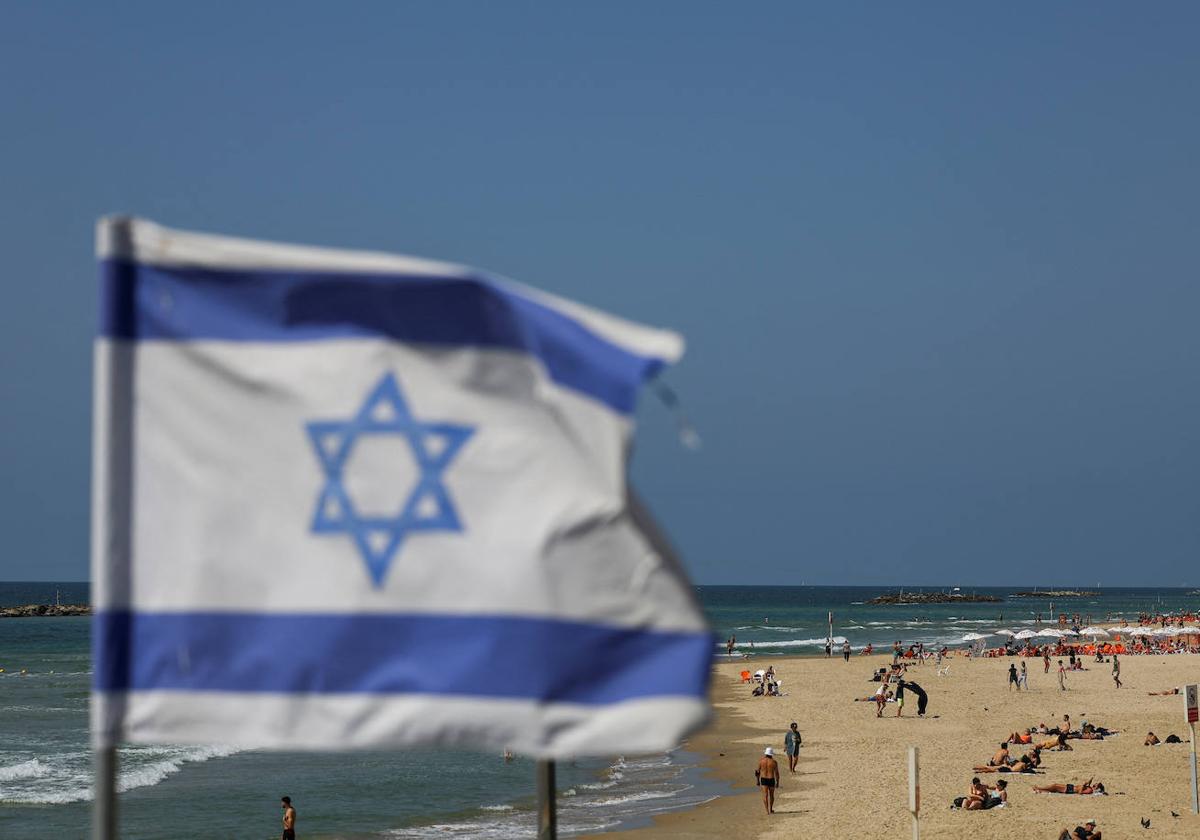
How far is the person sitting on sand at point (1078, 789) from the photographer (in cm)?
2483

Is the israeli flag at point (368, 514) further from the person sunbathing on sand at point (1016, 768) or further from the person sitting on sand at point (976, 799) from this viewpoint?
the person sunbathing on sand at point (1016, 768)

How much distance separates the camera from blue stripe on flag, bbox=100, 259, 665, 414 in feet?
14.5

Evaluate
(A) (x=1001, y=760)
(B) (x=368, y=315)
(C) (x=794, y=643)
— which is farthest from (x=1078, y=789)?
(C) (x=794, y=643)

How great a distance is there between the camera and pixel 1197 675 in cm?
5447

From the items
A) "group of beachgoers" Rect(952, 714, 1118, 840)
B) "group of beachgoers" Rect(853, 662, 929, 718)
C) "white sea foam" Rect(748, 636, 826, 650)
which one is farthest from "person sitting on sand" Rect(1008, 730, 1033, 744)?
"white sea foam" Rect(748, 636, 826, 650)

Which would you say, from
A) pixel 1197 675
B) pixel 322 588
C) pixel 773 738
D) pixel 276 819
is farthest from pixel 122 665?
pixel 1197 675

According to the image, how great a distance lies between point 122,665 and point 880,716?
40.0 m

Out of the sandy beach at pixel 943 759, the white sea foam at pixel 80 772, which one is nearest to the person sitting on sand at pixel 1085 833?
the sandy beach at pixel 943 759

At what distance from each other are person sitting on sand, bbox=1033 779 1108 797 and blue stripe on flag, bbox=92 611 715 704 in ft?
74.7

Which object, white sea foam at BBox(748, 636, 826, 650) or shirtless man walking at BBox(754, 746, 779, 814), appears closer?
shirtless man walking at BBox(754, 746, 779, 814)

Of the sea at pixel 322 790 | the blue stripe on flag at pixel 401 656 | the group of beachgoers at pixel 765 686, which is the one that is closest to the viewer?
the blue stripe on flag at pixel 401 656

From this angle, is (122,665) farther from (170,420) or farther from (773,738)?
(773,738)

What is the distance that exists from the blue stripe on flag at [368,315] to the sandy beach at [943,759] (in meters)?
19.0

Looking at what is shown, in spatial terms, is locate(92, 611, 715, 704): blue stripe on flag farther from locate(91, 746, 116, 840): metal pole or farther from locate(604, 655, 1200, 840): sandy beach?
locate(604, 655, 1200, 840): sandy beach
